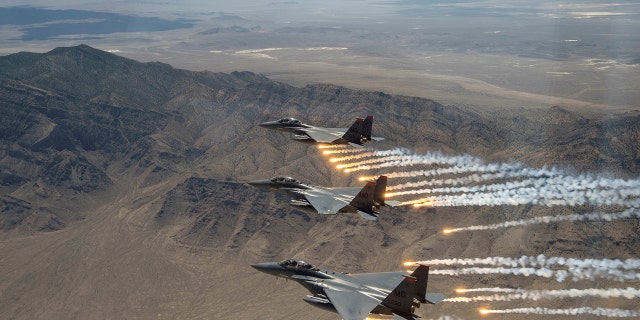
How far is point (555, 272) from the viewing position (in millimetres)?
137875

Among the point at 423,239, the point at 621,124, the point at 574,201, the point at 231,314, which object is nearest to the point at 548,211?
the point at 574,201

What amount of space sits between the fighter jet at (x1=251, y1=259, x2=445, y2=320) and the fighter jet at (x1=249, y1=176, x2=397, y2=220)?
7.48m

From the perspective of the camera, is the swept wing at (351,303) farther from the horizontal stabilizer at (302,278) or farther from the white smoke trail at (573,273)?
the white smoke trail at (573,273)

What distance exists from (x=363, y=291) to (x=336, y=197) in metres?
12.3

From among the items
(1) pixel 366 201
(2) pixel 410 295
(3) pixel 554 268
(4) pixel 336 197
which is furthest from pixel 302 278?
(3) pixel 554 268

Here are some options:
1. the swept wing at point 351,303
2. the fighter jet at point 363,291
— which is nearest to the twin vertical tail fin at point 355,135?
the fighter jet at point 363,291

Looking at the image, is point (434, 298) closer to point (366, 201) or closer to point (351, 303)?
point (351, 303)

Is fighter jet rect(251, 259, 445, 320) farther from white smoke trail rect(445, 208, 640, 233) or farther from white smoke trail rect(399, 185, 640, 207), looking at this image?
white smoke trail rect(445, 208, 640, 233)

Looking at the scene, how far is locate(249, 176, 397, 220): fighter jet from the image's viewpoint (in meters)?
63.0

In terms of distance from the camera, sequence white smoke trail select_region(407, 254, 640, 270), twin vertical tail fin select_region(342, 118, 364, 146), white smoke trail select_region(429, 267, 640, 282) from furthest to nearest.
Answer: white smoke trail select_region(407, 254, 640, 270)
white smoke trail select_region(429, 267, 640, 282)
twin vertical tail fin select_region(342, 118, 364, 146)

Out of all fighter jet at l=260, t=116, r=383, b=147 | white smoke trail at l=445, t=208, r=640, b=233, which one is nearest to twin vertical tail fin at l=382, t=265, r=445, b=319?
fighter jet at l=260, t=116, r=383, b=147

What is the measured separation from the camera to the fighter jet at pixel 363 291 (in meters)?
58.6

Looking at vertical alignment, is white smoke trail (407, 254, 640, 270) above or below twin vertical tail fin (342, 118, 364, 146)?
below

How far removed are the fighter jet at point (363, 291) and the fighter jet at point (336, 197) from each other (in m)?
7.48
